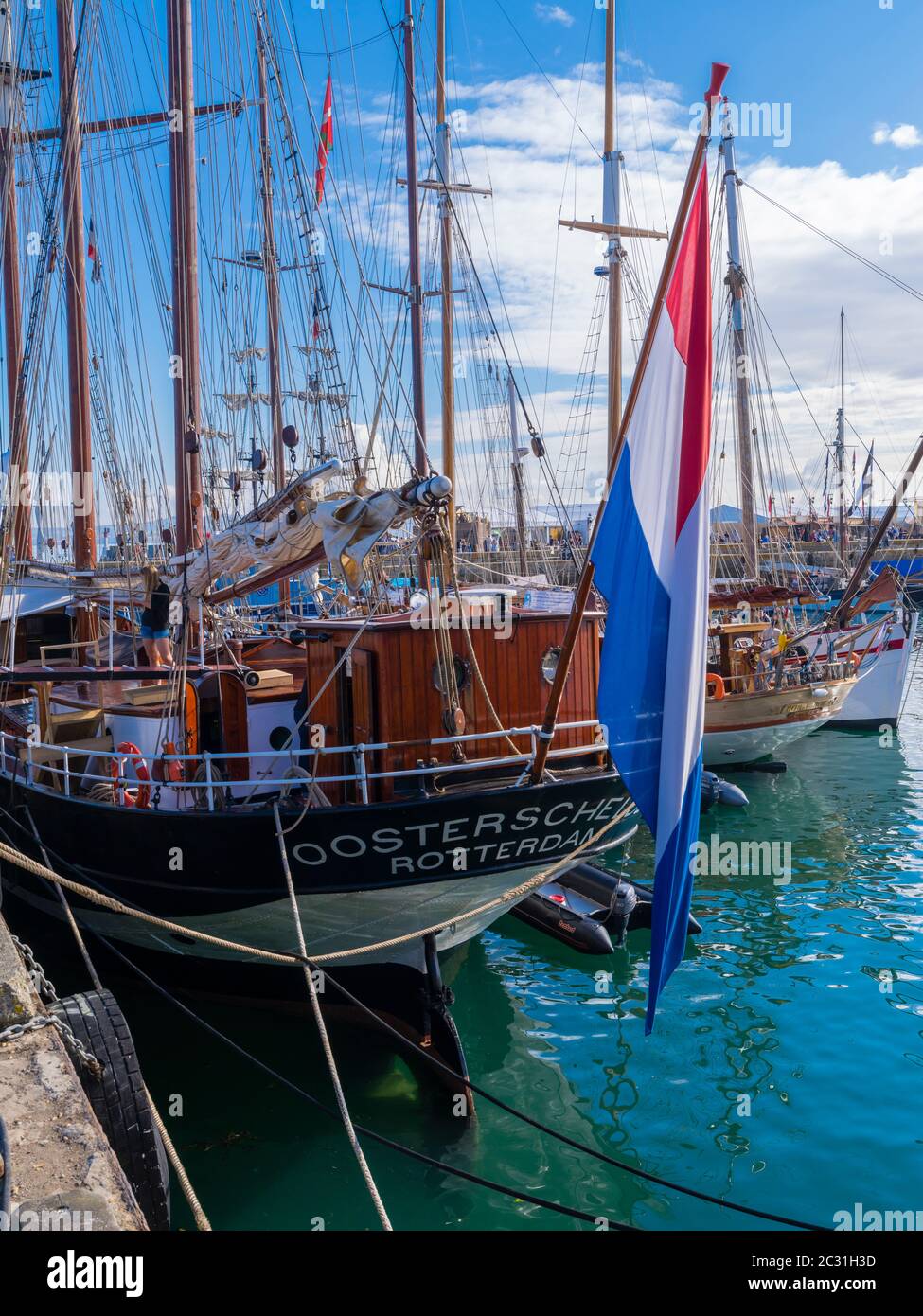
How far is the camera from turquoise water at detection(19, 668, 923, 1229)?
7457 millimetres

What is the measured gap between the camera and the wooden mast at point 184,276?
11.8 m

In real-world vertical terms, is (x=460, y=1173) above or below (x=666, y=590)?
below

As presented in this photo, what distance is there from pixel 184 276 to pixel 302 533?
5.23 meters

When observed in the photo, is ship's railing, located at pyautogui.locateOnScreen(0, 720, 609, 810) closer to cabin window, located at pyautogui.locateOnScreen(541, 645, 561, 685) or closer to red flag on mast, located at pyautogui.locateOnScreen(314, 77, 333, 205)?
cabin window, located at pyautogui.locateOnScreen(541, 645, 561, 685)

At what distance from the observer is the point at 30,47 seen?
58.7 feet

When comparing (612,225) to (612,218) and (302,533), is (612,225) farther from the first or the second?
(302,533)

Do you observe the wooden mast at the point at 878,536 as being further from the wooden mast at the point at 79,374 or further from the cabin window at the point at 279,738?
the wooden mast at the point at 79,374

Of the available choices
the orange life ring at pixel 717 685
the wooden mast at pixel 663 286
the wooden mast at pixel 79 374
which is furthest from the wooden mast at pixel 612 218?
the wooden mast at pixel 663 286

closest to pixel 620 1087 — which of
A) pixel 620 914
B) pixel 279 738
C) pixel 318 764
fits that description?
pixel 620 914

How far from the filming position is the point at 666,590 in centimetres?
572

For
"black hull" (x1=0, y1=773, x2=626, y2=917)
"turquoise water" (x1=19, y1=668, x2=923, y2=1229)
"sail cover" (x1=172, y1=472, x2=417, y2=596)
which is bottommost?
"turquoise water" (x1=19, y1=668, x2=923, y2=1229)

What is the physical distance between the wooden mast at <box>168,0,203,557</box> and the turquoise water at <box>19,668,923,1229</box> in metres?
6.31

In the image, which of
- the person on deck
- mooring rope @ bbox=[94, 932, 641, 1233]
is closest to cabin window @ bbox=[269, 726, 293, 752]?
the person on deck
